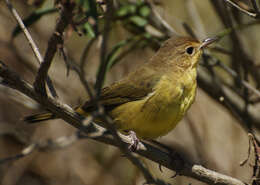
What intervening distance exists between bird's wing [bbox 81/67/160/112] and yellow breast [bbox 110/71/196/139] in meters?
0.08

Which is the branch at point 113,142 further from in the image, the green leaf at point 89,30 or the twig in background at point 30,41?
the green leaf at point 89,30

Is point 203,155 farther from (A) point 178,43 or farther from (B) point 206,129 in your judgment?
(A) point 178,43

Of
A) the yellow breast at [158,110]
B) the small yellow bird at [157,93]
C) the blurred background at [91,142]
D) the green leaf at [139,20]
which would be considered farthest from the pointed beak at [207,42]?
the green leaf at [139,20]

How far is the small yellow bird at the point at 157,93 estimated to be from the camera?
389cm

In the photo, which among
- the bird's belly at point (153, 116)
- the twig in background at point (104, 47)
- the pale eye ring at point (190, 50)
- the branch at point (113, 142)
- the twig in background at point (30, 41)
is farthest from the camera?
the pale eye ring at point (190, 50)

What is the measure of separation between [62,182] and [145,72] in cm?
214

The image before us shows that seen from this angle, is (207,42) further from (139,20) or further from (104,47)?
(104,47)

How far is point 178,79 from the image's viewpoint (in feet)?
13.8

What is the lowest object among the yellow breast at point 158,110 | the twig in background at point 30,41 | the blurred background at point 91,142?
the blurred background at point 91,142

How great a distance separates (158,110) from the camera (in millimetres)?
3871

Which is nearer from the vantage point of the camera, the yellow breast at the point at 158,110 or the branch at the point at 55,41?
the branch at the point at 55,41

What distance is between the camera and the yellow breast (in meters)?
3.86

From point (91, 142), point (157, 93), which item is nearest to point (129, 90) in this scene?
point (157, 93)

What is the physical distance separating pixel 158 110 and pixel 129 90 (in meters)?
0.56
